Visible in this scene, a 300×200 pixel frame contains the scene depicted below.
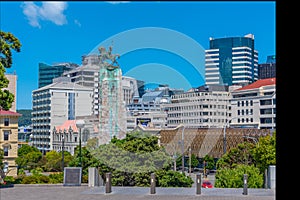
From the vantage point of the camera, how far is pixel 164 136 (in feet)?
196

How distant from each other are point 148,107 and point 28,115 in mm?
84930

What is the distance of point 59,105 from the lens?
11481 cm

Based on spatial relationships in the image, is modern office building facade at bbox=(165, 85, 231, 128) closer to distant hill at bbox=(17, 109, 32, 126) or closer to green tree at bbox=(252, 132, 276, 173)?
green tree at bbox=(252, 132, 276, 173)

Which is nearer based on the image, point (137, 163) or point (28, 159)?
point (137, 163)

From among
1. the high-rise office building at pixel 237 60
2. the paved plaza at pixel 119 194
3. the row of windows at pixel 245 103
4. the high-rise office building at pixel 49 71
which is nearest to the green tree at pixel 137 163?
the paved plaza at pixel 119 194

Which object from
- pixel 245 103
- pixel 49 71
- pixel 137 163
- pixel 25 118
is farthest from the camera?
pixel 49 71

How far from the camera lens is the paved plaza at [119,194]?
48.8ft

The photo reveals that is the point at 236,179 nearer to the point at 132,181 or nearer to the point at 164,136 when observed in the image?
the point at 132,181

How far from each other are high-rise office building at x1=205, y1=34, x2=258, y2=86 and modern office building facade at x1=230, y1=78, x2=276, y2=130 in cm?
5033

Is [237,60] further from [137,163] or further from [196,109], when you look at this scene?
[137,163]

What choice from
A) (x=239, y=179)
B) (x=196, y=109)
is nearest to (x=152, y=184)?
(x=239, y=179)

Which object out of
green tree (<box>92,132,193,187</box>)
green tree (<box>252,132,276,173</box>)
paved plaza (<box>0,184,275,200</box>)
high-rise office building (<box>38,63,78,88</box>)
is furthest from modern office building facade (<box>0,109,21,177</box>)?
high-rise office building (<box>38,63,78,88</box>)

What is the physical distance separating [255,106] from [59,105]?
4844 cm
